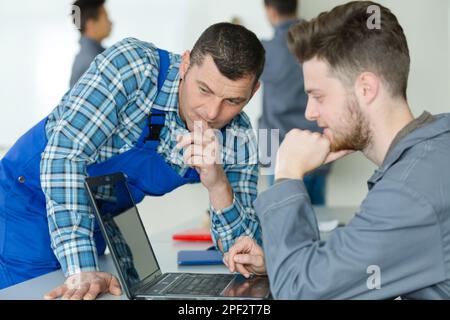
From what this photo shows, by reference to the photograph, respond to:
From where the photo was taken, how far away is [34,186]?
56.7 inches

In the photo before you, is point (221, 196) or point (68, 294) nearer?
point (68, 294)

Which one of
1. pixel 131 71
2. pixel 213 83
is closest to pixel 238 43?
pixel 213 83

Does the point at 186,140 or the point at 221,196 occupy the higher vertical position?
the point at 186,140

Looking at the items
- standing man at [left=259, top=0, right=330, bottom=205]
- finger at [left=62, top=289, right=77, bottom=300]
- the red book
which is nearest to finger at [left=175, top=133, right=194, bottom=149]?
finger at [left=62, top=289, right=77, bottom=300]

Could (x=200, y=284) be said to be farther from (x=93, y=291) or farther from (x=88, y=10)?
(x=88, y=10)

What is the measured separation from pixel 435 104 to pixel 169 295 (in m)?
3.28

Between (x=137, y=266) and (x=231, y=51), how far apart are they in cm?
53

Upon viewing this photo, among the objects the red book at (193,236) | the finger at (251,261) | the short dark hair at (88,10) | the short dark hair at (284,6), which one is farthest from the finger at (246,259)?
the short dark hair at (284,6)

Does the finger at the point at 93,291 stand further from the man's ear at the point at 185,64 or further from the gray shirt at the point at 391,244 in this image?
the man's ear at the point at 185,64

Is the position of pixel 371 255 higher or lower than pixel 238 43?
lower

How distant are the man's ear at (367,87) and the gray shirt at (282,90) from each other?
7.54ft

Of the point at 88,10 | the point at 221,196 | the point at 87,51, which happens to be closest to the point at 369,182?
the point at 221,196

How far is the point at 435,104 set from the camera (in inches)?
156
